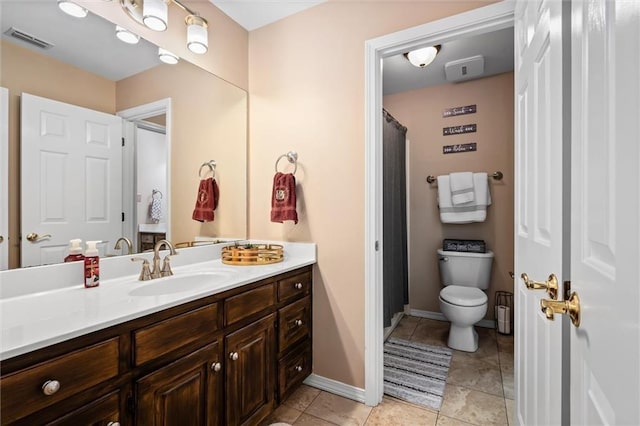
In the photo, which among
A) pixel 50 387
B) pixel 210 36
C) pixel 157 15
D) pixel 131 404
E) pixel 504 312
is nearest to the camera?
pixel 50 387

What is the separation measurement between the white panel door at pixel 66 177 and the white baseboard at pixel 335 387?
1426mm

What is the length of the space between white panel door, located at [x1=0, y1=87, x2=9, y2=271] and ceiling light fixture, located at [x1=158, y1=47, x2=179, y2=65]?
2.41ft

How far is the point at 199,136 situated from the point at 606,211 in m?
1.96

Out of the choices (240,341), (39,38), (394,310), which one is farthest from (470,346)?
(39,38)

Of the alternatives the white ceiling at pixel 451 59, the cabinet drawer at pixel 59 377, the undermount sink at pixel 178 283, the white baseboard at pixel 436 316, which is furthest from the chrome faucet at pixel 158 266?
the white baseboard at pixel 436 316

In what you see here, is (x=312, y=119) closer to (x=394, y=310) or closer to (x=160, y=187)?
(x=160, y=187)

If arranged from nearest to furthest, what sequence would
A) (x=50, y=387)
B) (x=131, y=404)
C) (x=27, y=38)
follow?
(x=50, y=387) < (x=131, y=404) < (x=27, y=38)

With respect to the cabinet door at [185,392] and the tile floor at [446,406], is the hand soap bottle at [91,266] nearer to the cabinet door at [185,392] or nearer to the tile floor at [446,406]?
the cabinet door at [185,392]

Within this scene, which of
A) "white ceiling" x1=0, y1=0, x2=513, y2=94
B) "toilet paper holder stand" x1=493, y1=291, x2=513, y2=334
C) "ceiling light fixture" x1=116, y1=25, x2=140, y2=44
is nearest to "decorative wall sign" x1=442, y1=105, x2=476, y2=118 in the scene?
"white ceiling" x1=0, y1=0, x2=513, y2=94

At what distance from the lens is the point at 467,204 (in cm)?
272

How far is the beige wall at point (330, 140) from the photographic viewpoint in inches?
69.4

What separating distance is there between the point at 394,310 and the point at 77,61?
261 centimetres

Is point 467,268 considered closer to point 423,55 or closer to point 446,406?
point 446,406

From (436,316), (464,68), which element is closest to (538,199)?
(464,68)
